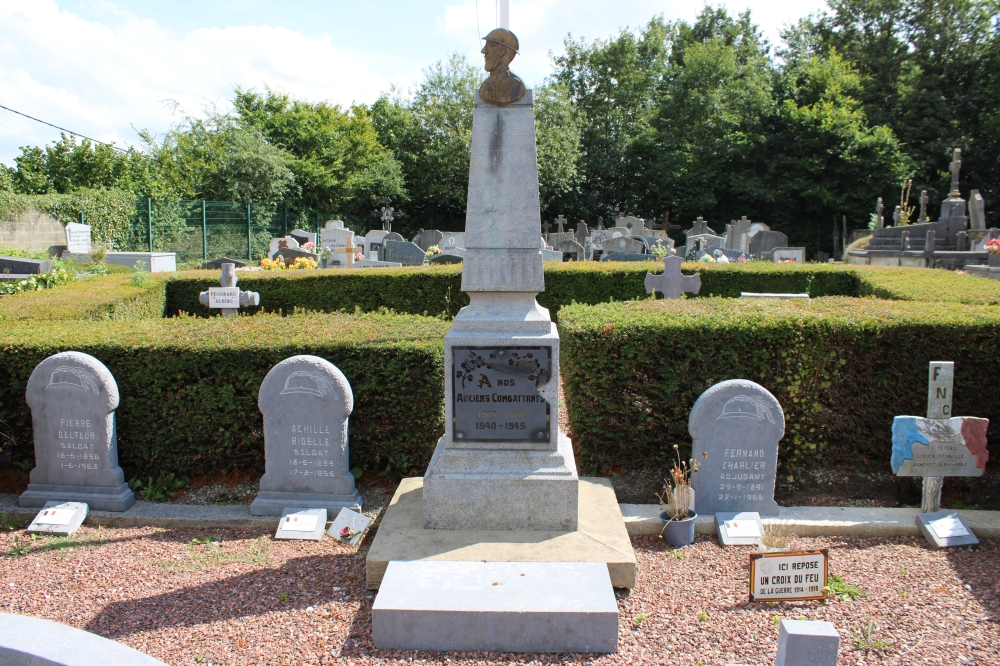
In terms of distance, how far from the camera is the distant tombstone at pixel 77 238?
62.4 feet

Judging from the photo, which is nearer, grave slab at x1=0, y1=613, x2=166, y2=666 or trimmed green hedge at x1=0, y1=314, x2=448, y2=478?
grave slab at x1=0, y1=613, x2=166, y2=666

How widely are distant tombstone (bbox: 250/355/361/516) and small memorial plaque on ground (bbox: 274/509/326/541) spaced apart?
94 millimetres

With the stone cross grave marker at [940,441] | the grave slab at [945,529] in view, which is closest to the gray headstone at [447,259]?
the stone cross grave marker at [940,441]

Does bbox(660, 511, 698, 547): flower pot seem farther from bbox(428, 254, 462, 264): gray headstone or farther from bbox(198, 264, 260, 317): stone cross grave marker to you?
bbox(428, 254, 462, 264): gray headstone

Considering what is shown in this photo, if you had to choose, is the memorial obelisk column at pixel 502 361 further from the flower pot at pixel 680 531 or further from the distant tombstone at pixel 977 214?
the distant tombstone at pixel 977 214

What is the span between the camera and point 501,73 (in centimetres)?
392

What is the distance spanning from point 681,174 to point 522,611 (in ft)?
102

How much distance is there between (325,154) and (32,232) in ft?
41.6

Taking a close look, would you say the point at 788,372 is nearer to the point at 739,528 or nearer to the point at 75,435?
the point at 739,528

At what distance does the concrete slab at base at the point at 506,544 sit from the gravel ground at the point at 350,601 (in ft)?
0.60

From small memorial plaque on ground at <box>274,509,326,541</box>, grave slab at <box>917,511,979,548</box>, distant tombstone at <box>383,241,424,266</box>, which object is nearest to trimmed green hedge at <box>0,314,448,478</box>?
small memorial plaque on ground at <box>274,509,326,541</box>

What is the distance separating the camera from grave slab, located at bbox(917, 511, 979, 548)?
4170 mm

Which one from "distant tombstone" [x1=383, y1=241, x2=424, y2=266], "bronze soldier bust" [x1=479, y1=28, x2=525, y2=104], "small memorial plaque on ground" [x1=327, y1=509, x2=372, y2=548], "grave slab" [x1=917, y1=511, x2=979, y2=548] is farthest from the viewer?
"distant tombstone" [x1=383, y1=241, x2=424, y2=266]

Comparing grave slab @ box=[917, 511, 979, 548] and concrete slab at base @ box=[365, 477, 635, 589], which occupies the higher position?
concrete slab at base @ box=[365, 477, 635, 589]
